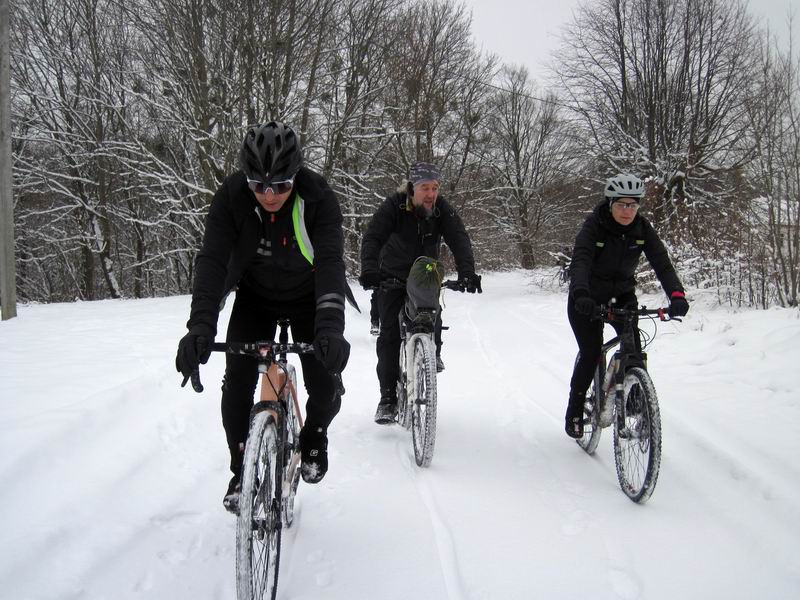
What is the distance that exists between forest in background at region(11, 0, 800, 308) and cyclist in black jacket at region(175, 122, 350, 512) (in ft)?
28.3

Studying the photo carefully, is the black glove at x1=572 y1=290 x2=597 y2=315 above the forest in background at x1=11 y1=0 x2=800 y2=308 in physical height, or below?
below

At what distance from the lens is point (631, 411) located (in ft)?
11.3

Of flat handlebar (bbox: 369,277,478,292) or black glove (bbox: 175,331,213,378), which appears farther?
flat handlebar (bbox: 369,277,478,292)

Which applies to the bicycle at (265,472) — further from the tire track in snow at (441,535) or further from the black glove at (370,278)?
the black glove at (370,278)

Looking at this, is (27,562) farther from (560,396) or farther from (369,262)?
(560,396)

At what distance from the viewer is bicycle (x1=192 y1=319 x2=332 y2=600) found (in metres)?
1.91

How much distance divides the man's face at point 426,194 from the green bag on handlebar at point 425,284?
2.08ft

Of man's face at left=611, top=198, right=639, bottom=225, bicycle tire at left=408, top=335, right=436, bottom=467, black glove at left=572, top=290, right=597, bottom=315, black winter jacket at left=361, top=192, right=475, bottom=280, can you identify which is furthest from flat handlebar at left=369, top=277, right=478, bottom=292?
man's face at left=611, top=198, right=639, bottom=225

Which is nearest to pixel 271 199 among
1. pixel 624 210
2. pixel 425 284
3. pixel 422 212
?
pixel 425 284

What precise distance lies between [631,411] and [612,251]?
117 cm

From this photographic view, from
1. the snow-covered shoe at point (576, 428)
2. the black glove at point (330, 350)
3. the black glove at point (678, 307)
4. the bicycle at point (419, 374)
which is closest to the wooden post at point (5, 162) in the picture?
the bicycle at point (419, 374)

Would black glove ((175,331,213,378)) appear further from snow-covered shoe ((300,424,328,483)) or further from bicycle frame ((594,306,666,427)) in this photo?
bicycle frame ((594,306,666,427))

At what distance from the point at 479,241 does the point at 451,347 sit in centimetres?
1626

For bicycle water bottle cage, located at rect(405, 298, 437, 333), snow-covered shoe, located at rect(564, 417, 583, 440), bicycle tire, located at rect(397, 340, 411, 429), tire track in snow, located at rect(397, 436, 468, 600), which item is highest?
bicycle water bottle cage, located at rect(405, 298, 437, 333)
